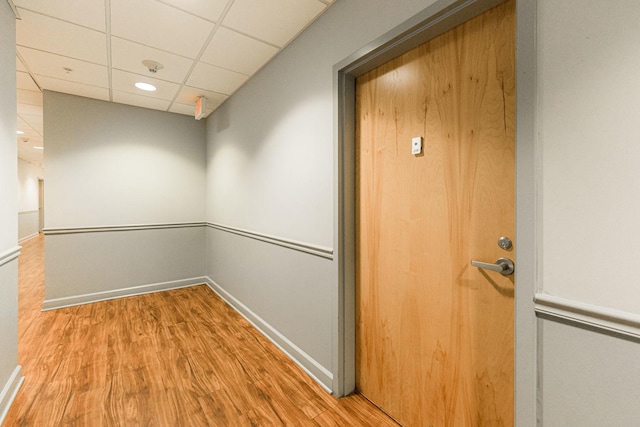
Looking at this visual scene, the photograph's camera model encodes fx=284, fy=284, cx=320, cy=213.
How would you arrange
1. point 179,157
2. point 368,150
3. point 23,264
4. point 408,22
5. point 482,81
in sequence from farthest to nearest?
1. point 23,264
2. point 179,157
3. point 368,150
4. point 408,22
5. point 482,81

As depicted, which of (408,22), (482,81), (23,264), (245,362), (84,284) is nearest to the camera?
(482,81)

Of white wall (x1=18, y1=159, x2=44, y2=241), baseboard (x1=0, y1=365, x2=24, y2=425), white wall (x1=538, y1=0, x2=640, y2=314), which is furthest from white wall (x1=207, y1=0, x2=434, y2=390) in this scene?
white wall (x1=18, y1=159, x2=44, y2=241)

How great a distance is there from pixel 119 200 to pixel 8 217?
6.37 feet

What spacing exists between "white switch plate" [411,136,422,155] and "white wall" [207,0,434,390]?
0.53 m

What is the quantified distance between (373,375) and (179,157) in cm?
363

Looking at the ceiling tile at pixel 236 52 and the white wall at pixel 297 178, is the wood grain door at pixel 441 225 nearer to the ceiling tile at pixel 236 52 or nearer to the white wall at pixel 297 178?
the white wall at pixel 297 178

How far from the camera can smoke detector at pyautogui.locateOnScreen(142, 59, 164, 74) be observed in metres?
2.46

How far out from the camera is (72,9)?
70.1 inches

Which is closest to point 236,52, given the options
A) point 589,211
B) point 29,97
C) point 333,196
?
point 333,196

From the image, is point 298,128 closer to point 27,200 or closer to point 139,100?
point 139,100

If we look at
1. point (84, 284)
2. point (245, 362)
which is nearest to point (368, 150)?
point (245, 362)

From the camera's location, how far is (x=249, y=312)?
285 cm

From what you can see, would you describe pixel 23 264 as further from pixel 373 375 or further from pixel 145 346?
pixel 373 375

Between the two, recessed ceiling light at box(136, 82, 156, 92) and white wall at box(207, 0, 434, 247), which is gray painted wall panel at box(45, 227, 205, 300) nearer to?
white wall at box(207, 0, 434, 247)
